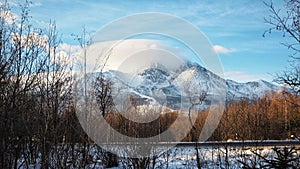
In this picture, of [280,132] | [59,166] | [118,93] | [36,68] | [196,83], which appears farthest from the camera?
[280,132]

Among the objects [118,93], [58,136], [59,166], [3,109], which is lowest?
[59,166]

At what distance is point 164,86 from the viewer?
401 inches

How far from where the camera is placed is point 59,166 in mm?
6293

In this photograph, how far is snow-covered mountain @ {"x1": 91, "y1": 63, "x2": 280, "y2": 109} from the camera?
8.89m

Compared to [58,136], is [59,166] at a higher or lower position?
lower

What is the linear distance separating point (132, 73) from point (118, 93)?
7.47 ft

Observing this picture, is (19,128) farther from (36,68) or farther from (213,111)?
(213,111)

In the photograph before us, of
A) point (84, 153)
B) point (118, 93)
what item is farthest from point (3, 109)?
point (118, 93)

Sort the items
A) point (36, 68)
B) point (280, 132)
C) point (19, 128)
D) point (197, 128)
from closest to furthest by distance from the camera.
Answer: point (19, 128), point (36, 68), point (197, 128), point (280, 132)

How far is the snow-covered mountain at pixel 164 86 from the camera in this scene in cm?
889

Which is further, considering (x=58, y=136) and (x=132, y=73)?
(x=132, y=73)

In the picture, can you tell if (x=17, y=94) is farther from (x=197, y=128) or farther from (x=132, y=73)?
(x=197, y=128)

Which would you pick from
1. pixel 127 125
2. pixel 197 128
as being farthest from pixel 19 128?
pixel 197 128

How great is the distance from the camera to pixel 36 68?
8039 mm
